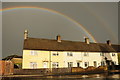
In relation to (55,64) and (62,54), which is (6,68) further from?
(62,54)

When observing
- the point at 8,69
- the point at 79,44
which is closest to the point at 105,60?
the point at 79,44

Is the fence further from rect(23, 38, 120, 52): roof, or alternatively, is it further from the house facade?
rect(23, 38, 120, 52): roof

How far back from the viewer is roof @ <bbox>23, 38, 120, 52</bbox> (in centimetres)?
4028

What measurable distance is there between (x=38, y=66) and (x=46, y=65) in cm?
209

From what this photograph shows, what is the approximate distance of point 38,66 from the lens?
38.4 meters

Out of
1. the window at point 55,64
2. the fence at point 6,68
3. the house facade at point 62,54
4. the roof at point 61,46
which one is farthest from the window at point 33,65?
the fence at point 6,68

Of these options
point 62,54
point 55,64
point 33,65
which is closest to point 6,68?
point 33,65

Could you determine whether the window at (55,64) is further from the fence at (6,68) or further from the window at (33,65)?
the fence at (6,68)

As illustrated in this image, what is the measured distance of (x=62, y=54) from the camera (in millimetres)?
41500

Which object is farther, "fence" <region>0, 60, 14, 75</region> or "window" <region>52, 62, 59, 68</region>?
"window" <region>52, 62, 59, 68</region>

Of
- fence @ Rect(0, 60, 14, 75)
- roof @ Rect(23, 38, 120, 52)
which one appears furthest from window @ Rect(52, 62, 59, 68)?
fence @ Rect(0, 60, 14, 75)

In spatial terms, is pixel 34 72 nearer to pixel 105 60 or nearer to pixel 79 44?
pixel 79 44

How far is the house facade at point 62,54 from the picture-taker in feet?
126

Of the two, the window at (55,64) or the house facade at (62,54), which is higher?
the house facade at (62,54)
